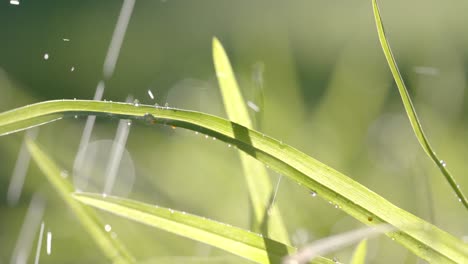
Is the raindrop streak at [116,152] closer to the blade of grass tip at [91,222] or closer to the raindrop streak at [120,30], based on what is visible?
the blade of grass tip at [91,222]

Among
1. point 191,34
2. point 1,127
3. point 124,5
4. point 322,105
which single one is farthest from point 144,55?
point 1,127

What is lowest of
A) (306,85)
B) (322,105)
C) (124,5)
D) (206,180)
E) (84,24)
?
(206,180)

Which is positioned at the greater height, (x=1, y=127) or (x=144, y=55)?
(x=144, y=55)

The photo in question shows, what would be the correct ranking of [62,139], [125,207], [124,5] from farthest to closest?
[124,5] → [62,139] → [125,207]

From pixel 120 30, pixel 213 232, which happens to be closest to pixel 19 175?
pixel 213 232

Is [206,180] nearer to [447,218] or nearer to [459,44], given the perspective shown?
[447,218]

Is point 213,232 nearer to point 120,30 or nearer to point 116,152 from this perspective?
point 116,152
